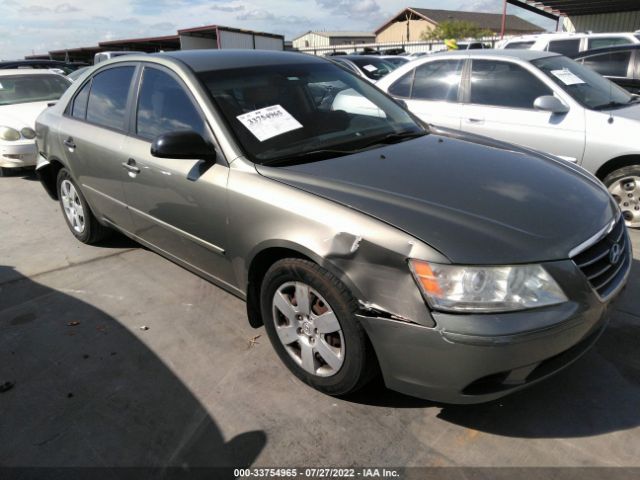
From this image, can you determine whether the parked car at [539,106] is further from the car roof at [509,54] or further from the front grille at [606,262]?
the front grille at [606,262]

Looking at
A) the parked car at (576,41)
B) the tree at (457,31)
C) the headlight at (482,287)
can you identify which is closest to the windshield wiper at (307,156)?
the headlight at (482,287)

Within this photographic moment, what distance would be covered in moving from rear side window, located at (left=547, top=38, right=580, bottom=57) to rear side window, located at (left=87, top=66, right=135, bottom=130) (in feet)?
29.4

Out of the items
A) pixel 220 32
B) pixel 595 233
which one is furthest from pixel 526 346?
pixel 220 32

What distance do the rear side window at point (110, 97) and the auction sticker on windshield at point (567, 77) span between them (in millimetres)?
3891

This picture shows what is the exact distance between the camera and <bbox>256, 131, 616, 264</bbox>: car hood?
1999 millimetres

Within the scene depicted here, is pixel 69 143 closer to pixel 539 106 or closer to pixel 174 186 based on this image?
pixel 174 186

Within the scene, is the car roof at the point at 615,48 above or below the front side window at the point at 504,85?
above

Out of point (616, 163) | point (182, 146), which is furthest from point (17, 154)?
point (616, 163)

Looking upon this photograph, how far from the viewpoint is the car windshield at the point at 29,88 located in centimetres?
792

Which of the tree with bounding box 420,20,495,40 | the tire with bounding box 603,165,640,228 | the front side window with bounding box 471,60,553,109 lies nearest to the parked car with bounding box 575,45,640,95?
the front side window with bounding box 471,60,553,109

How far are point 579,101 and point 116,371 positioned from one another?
446 cm

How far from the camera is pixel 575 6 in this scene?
2253 centimetres

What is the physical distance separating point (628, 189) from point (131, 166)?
4.09 metres

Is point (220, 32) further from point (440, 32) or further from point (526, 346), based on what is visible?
point (526, 346)
